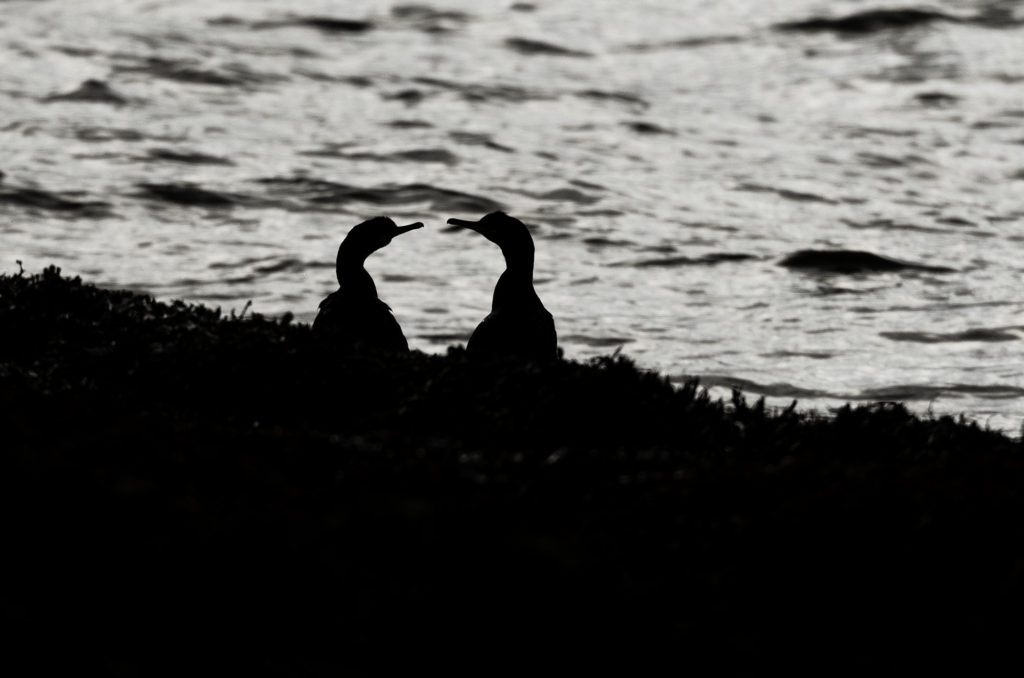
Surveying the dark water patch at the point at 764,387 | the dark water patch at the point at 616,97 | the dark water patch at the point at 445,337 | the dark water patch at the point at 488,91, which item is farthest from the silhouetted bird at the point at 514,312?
the dark water patch at the point at 488,91

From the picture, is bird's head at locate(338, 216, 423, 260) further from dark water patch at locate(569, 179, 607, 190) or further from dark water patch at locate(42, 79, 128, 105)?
dark water patch at locate(42, 79, 128, 105)

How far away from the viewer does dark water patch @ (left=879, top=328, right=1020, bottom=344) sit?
2025 centimetres

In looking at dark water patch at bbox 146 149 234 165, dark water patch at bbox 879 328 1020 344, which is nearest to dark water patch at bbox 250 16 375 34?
dark water patch at bbox 146 149 234 165

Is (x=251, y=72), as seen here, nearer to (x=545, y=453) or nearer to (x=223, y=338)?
(x=223, y=338)

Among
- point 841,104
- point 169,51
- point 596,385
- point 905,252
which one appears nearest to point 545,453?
point 596,385

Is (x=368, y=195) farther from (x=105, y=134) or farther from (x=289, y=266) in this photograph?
(x=105, y=134)

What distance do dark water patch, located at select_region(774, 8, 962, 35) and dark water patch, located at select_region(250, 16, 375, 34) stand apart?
1057 cm

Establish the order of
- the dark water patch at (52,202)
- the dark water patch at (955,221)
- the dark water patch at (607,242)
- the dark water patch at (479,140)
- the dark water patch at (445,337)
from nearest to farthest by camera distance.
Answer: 1. the dark water patch at (445,337)
2. the dark water patch at (607,242)
3. the dark water patch at (52,202)
4. the dark water patch at (955,221)
5. the dark water patch at (479,140)

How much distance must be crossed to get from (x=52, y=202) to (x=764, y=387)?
1379cm

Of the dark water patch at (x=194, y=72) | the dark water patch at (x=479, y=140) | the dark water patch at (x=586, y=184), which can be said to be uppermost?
the dark water patch at (x=194, y=72)

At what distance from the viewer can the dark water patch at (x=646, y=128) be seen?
32.5 meters

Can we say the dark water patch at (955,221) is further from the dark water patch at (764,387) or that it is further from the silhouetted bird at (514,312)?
the silhouetted bird at (514,312)

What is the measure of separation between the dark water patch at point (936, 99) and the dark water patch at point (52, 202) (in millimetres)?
18140

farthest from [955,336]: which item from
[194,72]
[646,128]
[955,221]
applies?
[194,72]
